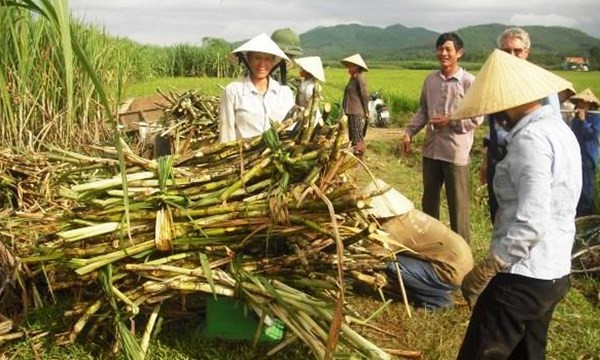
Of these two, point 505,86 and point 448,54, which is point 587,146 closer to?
point 448,54

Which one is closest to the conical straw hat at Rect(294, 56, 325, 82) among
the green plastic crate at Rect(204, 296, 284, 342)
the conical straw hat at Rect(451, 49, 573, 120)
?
the green plastic crate at Rect(204, 296, 284, 342)

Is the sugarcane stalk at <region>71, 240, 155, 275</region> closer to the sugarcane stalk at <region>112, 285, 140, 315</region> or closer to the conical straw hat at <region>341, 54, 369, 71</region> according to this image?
the sugarcane stalk at <region>112, 285, 140, 315</region>

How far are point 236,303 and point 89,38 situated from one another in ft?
12.1

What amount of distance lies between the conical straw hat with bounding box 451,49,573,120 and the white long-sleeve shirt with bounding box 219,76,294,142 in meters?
1.37

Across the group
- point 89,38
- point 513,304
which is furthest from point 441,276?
point 89,38

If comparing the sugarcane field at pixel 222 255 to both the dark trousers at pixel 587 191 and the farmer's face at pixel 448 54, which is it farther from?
the dark trousers at pixel 587 191

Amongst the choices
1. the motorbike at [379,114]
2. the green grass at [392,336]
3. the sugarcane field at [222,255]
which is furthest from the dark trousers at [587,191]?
the motorbike at [379,114]

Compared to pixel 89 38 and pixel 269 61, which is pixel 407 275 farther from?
pixel 89 38

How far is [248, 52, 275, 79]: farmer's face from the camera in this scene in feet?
10.9

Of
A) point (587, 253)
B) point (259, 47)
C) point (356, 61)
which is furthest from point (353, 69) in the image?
point (259, 47)

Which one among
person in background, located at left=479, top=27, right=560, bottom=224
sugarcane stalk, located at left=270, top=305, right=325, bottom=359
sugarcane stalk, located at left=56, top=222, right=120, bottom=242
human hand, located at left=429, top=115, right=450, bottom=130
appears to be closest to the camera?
sugarcane stalk, located at left=270, top=305, right=325, bottom=359

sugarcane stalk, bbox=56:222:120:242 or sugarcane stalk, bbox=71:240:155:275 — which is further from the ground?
sugarcane stalk, bbox=56:222:120:242

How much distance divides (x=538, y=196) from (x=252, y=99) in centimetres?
181

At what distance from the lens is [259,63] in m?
3.31
